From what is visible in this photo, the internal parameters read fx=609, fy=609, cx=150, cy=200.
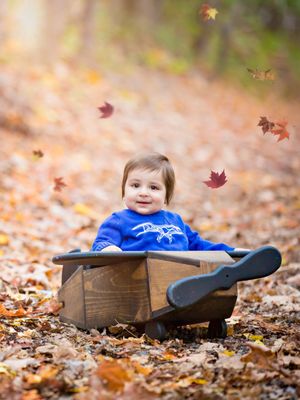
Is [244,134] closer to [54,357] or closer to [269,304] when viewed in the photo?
[269,304]

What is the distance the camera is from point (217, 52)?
19531mm

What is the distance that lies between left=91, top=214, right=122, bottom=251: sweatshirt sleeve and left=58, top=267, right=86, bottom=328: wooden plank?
19cm

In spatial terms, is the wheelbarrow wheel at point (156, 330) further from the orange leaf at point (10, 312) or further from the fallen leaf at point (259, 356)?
the orange leaf at point (10, 312)

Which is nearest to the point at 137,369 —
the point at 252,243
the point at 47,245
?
the point at 47,245

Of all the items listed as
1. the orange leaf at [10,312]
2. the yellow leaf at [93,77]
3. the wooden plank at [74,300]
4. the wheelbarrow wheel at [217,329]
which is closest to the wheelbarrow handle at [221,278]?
the wheelbarrow wheel at [217,329]

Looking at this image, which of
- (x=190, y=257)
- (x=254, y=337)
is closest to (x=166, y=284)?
(x=190, y=257)

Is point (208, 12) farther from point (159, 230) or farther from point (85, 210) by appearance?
point (85, 210)

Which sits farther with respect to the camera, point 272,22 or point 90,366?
point 272,22

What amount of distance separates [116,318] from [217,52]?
17116mm

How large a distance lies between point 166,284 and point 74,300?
761mm

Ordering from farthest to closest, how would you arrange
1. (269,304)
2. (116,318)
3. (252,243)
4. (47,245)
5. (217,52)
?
(217,52) < (252,243) < (47,245) < (269,304) < (116,318)

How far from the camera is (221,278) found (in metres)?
3.13

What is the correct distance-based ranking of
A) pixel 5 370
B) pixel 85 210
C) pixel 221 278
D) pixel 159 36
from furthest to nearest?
A: pixel 159 36
pixel 85 210
pixel 221 278
pixel 5 370

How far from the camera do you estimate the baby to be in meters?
3.62
